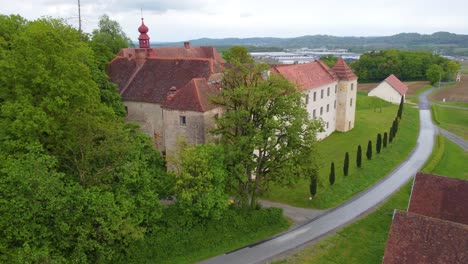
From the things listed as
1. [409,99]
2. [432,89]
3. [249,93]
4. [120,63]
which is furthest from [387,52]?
[249,93]

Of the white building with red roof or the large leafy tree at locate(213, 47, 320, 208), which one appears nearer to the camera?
the large leafy tree at locate(213, 47, 320, 208)

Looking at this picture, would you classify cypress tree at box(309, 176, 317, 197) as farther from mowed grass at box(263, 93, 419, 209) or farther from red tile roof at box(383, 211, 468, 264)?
red tile roof at box(383, 211, 468, 264)

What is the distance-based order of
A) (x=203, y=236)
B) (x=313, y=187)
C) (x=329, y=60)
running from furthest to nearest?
1. (x=329, y=60)
2. (x=313, y=187)
3. (x=203, y=236)

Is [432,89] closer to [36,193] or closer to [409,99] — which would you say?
[409,99]

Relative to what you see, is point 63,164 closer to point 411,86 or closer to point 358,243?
point 358,243

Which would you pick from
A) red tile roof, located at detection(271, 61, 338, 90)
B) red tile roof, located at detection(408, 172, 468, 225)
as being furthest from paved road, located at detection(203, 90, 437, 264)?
red tile roof, located at detection(271, 61, 338, 90)

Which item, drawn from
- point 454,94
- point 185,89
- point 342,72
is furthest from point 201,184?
point 454,94
